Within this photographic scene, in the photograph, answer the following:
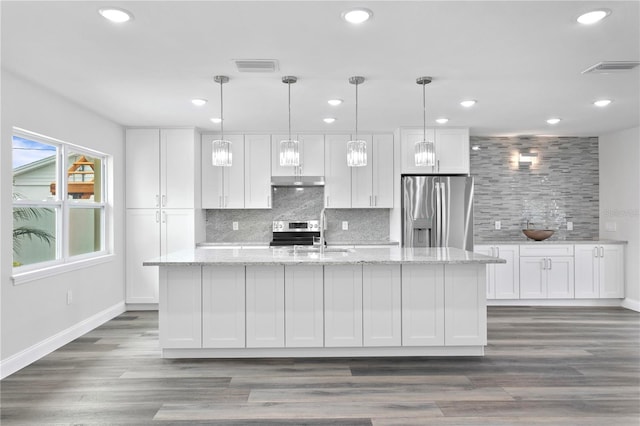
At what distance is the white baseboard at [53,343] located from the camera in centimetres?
331

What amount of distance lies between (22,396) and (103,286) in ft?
7.03

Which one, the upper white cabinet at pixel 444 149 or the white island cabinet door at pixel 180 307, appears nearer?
the white island cabinet door at pixel 180 307

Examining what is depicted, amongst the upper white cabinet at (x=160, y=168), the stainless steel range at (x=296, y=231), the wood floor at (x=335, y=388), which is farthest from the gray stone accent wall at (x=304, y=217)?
the wood floor at (x=335, y=388)

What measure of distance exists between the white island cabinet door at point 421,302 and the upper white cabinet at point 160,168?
3.15 metres

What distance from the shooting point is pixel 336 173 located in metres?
5.96

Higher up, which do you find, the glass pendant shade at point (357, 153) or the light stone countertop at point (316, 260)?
the glass pendant shade at point (357, 153)

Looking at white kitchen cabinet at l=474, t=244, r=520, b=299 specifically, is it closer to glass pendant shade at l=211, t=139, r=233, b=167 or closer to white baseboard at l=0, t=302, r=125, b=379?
glass pendant shade at l=211, t=139, r=233, b=167

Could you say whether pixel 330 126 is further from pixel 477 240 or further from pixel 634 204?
pixel 634 204

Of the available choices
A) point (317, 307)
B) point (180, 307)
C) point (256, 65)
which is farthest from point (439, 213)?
point (180, 307)

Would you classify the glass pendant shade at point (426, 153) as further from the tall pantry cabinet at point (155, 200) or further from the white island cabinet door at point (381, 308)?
the tall pantry cabinet at point (155, 200)

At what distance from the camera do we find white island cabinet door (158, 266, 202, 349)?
358 cm

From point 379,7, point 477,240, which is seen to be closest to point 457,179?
point 477,240

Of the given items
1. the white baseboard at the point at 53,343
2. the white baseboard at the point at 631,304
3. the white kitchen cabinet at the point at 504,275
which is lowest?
the white baseboard at the point at 631,304

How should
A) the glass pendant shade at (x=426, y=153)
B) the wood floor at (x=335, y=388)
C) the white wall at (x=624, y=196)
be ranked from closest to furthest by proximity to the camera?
the wood floor at (x=335, y=388) → the glass pendant shade at (x=426, y=153) → the white wall at (x=624, y=196)
